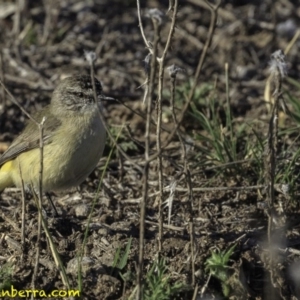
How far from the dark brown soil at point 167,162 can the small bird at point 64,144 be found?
33cm

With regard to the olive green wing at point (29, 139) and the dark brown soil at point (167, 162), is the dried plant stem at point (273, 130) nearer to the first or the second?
the dark brown soil at point (167, 162)

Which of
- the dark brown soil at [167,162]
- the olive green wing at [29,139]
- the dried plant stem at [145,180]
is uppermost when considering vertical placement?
the dried plant stem at [145,180]

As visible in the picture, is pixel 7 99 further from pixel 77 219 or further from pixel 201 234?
pixel 201 234

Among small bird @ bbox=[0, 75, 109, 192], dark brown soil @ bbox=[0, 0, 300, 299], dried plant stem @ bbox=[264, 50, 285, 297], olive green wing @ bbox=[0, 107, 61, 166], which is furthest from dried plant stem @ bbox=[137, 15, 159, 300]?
olive green wing @ bbox=[0, 107, 61, 166]

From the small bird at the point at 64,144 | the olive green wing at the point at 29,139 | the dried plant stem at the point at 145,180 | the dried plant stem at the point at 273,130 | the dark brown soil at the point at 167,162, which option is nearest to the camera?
the dried plant stem at the point at 273,130

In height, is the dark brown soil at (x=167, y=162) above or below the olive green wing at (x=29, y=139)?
below

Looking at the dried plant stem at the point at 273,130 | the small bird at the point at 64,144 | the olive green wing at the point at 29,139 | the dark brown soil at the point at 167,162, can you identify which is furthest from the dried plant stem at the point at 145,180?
the olive green wing at the point at 29,139

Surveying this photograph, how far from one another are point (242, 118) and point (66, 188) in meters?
2.73

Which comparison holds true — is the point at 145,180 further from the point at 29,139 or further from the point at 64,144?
the point at 29,139

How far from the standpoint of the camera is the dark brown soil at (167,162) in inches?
243

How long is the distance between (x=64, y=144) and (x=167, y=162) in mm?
1449

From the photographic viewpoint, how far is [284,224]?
700 centimetres

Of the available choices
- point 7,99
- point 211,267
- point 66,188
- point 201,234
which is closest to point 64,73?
point 7,99

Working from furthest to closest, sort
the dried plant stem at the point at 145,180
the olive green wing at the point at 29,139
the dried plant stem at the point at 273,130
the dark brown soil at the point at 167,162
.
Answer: the olive green wing at the point at 29,139, the dark brown soil at the point at 167,162, the dried plant stem at the point at 145,180, the dried plant stem at the point at 273,130
